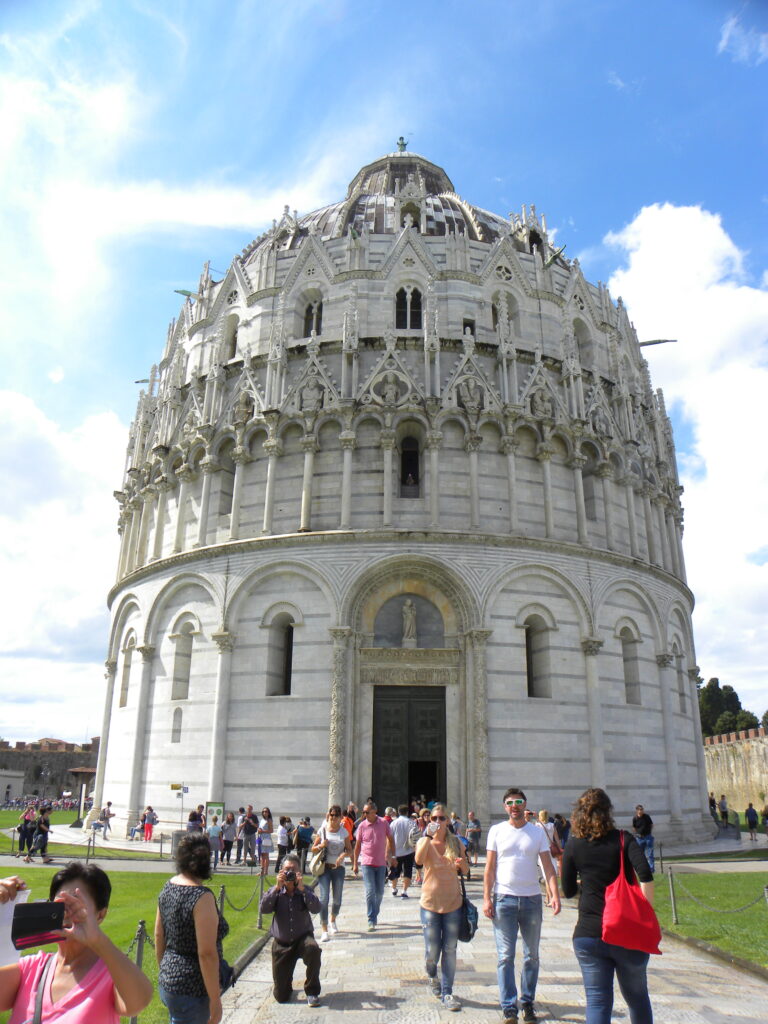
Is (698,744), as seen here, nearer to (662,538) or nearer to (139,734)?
(662,538)

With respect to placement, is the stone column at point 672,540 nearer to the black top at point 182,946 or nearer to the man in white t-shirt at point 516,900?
the man in white t-shirt at point 516,900

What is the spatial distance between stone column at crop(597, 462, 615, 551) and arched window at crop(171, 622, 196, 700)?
1493 centimetres

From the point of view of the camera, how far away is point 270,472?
26.6 m

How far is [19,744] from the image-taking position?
251ft

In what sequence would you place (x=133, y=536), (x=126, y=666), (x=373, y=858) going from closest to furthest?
(x=373, y=858)
(x=126, y=666)
(x=133, y=536)

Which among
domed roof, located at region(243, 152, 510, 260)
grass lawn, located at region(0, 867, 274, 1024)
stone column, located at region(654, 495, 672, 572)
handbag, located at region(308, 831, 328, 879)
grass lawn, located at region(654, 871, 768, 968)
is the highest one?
domed roof, located at region(243, 152, 510, 260)

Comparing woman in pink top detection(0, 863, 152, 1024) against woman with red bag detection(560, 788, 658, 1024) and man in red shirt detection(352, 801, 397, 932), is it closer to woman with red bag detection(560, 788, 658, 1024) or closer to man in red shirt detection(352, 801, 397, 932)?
woman with red bag detection(560, 788, 658, 1024)

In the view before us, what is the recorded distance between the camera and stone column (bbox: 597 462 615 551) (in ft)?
89.5

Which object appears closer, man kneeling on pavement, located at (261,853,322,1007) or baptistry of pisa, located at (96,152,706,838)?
man kneeling on pavement, located at (261,853,322,1007)

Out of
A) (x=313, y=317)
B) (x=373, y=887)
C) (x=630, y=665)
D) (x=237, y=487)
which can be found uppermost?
(x=313, y=317)

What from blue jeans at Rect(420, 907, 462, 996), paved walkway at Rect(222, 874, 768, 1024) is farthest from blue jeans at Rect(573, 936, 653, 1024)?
blue jeans at Rect(420, 907, 462, 996)

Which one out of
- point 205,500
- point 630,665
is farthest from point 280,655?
point 630,665

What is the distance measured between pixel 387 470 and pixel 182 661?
32.0ft

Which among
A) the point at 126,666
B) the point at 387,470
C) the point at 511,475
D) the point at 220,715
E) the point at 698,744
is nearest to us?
the point at 220,715
